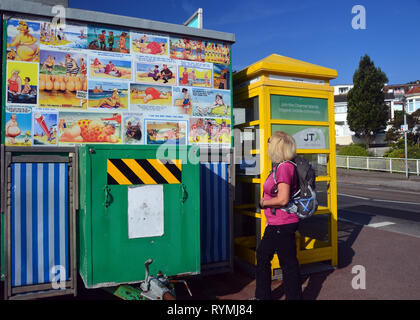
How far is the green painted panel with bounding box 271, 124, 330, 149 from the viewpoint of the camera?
5.02m

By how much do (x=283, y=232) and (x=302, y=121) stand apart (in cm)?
202

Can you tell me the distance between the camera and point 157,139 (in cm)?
445

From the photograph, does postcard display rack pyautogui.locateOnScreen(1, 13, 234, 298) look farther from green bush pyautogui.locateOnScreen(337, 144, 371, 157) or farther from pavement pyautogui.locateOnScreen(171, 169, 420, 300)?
green bush pyautogui.locateOnScreen(337, 144, 371, 157)

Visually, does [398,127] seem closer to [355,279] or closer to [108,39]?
Answer: [355,279]

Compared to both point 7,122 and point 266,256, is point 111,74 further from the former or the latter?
point 266,256

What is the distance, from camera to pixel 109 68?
4.24 metres

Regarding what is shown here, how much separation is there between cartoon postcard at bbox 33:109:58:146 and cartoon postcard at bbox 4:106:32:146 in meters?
0.06

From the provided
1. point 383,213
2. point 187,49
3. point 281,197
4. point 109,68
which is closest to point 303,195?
point 281,197

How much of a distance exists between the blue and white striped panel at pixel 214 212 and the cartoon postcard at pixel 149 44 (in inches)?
59.1

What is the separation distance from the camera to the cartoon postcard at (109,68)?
4164mm

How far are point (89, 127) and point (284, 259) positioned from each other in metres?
2.56

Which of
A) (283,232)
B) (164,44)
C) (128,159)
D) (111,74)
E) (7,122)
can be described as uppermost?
(164,44)

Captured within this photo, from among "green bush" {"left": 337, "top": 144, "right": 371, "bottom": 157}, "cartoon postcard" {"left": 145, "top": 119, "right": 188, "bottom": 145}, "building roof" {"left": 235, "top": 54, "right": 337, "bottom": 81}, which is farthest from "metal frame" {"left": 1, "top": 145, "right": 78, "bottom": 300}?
"green bush" {"left": 337, "top": 144, "right": 371, "bottom": 157}
